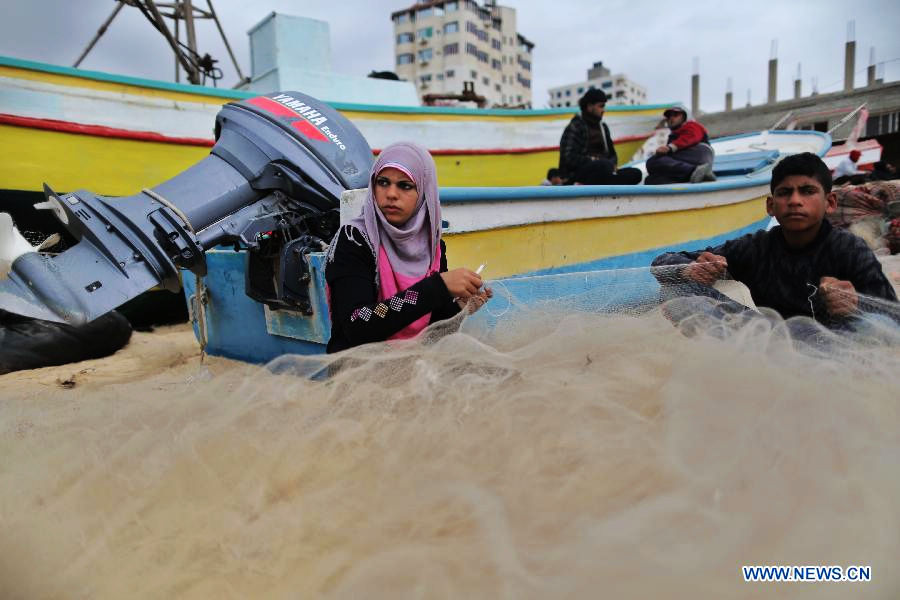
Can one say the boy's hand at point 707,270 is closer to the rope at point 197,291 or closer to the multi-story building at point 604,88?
the rope at point 197,291

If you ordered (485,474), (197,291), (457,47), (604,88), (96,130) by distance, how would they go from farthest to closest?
A: (604,88)
(457,47)
(96,130)
(197,291)
(485,474)

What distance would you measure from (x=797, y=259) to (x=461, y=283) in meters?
1.27

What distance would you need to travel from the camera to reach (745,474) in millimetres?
816

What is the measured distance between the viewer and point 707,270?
6.45ft

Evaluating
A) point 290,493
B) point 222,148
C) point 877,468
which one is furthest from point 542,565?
point 222,148

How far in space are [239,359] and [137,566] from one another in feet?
8.34

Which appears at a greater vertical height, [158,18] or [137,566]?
[158,18]

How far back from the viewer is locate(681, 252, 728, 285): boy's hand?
192 cm


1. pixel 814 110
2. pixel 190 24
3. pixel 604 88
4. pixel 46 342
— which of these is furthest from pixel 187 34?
pixel 604 88

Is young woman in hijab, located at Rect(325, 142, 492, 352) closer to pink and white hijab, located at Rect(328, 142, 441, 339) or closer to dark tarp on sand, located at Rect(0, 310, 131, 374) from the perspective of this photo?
pink and white hijab, located at Rect(328, 142, 441, 339)

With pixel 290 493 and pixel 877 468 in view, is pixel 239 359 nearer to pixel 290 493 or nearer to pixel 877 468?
pixel 290 493

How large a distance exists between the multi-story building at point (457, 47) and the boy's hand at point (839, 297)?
57.8 meters

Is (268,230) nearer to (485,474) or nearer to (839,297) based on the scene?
(485,474)

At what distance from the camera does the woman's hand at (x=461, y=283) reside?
1662mm
